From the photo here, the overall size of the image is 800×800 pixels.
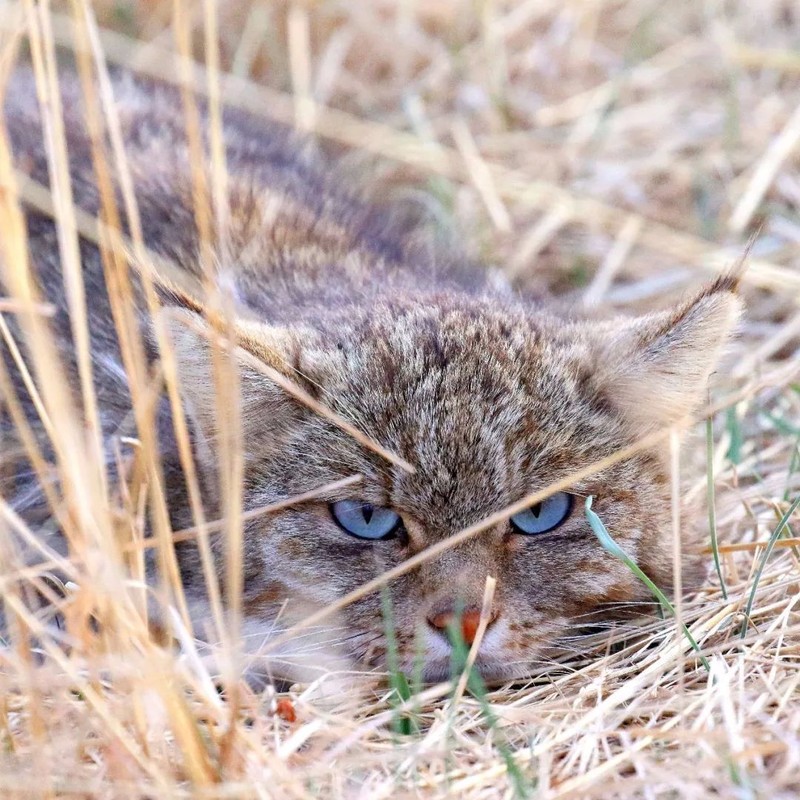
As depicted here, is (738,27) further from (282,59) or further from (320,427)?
(320,427)

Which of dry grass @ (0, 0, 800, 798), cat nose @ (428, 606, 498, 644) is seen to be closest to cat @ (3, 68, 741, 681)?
cat nose @ (428, 606, 498, 644)

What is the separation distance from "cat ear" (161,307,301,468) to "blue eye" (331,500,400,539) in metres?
0.22

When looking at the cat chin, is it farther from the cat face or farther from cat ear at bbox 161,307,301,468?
cat ear at bbox 161,307,301,468

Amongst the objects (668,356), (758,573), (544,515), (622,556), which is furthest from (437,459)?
(758,573)

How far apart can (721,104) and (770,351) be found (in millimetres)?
1869

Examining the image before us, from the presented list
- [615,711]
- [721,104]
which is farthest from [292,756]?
[721,104]

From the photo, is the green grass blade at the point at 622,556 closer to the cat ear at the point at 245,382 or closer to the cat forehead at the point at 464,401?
the cat forehead at the point at 464,401

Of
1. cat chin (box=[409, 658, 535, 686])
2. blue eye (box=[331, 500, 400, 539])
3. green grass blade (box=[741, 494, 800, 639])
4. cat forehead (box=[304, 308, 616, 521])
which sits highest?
cat forehead (box=[304, 308, 616, 521])

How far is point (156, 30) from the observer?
578 cm

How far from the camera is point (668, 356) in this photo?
2.60 m

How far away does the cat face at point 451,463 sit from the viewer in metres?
2.50

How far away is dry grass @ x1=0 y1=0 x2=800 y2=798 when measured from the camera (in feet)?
6.74


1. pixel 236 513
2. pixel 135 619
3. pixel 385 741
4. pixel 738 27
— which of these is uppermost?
pixel 738 27

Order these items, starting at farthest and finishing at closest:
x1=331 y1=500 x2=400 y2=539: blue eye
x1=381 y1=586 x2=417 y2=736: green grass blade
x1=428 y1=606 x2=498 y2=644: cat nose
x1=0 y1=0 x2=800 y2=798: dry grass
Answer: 1. x1=331 y1=500 x2=400 y2=539: blue eye
2. x1=428 y1=606 x2=498 y2=644: cat nose
3. x1=381 y1=586 x2=417 y2=736: green grass blade
4. x1=0 y1=0 x2=800 y2=798: dry grass
